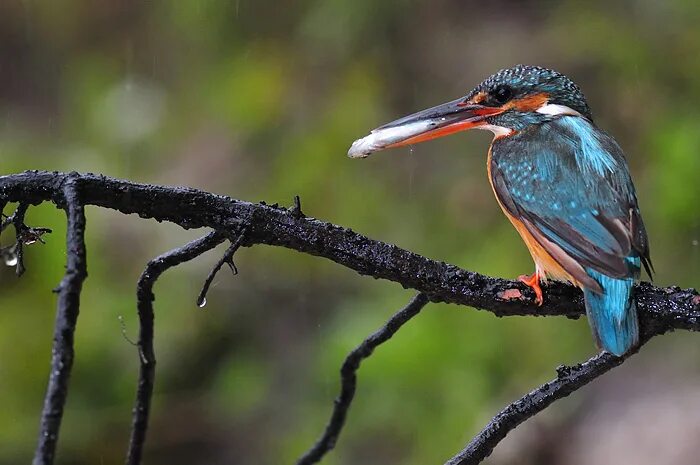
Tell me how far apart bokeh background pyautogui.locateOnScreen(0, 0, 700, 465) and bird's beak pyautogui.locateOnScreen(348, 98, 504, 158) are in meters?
1.29

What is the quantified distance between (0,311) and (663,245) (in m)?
2.47

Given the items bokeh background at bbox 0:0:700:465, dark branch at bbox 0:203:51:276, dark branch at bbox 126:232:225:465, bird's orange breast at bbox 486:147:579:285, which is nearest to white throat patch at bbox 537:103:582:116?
bird's orange breast at bbox 486:147:579:285

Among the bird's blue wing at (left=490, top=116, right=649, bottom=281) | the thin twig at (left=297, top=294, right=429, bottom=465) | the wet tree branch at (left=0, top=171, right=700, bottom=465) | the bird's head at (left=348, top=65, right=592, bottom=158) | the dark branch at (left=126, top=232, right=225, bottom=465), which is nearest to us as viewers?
the wet tree branch at (left=0, top=171, right=700, bottom=465)

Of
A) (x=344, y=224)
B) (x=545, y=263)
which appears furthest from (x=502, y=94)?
(x=344, y=224)

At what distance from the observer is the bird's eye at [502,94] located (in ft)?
5.85

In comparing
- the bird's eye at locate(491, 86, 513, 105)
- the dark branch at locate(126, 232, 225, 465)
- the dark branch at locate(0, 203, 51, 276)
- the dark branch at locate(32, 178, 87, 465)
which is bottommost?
the dark branch at locate(32, 178, 87, 465)

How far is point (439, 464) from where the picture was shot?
274cm

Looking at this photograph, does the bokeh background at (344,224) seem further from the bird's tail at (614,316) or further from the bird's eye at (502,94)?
the bird's tail at (614,316)

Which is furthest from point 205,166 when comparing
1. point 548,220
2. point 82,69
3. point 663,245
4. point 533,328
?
point 548,220

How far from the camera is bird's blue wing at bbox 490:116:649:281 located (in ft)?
4.76

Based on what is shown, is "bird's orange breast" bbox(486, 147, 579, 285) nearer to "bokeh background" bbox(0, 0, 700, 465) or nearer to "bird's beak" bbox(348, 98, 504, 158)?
"bird's beak" bbox(348, 98, 504, 158)

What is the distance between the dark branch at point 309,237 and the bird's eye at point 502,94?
643 millimetres

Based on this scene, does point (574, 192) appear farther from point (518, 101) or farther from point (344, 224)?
point (344, 224)

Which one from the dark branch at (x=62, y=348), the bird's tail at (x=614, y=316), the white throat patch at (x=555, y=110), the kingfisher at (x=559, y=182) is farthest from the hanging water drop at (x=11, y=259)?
the white throat patch at (x=555, y=110)
